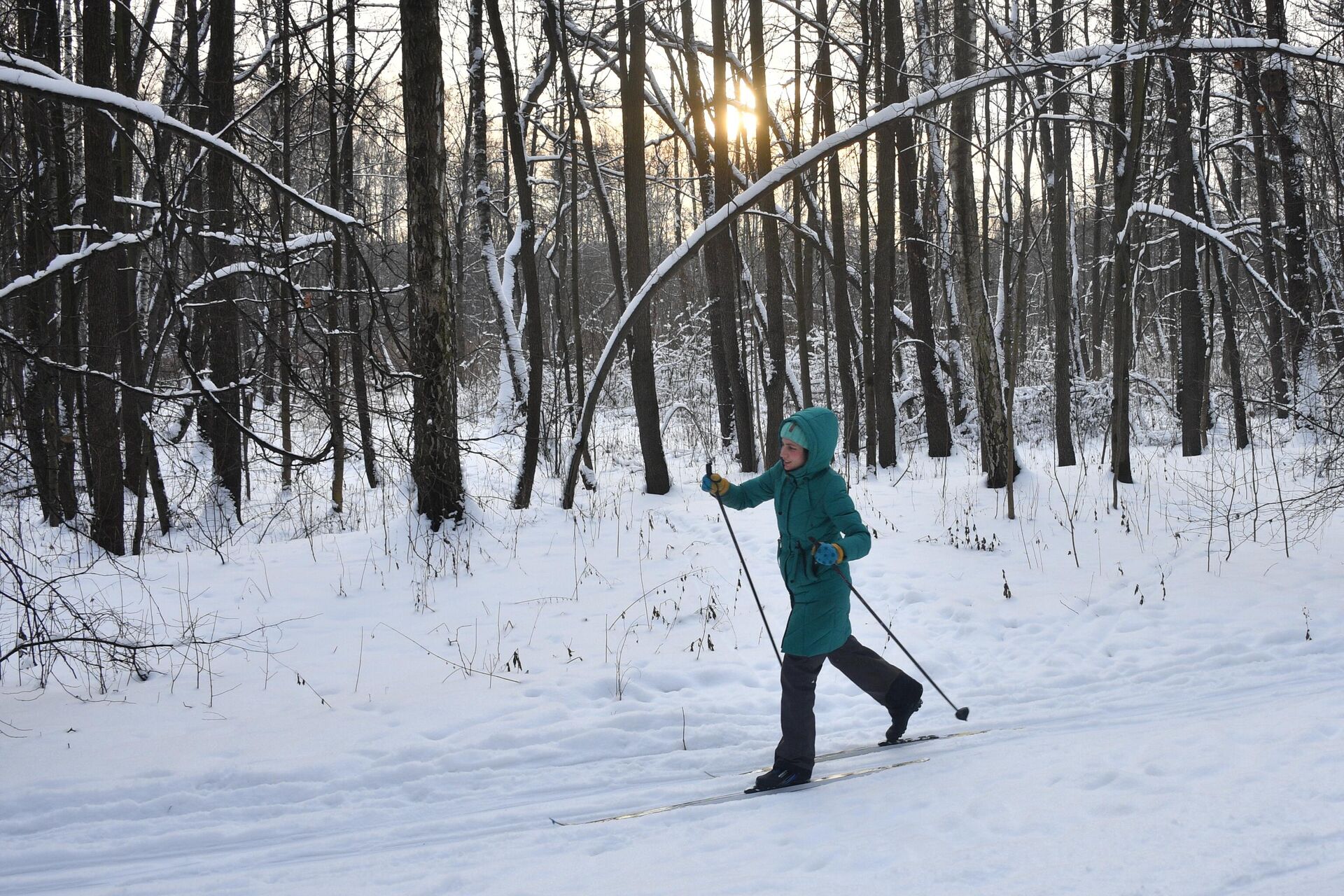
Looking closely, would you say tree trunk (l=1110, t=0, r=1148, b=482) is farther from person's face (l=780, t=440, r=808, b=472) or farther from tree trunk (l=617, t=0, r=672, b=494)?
person's face (l=780, t=440, r=808, b=472)

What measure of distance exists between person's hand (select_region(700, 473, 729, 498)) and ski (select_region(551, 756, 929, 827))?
145cm

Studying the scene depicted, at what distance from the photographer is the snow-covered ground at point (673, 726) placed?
3494 millimetres

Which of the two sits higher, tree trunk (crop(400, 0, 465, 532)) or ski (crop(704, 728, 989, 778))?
tree trunk (crop(400, 0, 465, 532))

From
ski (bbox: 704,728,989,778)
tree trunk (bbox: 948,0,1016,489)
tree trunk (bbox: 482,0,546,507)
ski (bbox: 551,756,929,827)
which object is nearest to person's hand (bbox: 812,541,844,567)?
ski (bbox: 551,756,929,827)

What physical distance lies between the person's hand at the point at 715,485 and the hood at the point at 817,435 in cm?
41

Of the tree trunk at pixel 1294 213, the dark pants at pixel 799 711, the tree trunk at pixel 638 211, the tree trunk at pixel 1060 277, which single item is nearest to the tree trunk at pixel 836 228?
the tree trunk at pixel 1060 277

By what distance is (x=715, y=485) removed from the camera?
460 cm

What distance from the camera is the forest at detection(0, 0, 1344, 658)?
519cm

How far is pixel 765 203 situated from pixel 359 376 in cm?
621

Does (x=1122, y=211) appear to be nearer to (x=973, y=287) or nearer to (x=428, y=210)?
(x=973, y=287)

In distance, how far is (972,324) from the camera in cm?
963

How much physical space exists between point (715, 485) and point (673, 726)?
150 centimetres

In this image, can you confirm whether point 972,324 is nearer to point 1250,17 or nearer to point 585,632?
point 1250,17

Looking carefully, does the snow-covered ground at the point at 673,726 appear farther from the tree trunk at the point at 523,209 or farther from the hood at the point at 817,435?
the tree trunk at the point at 523,209
